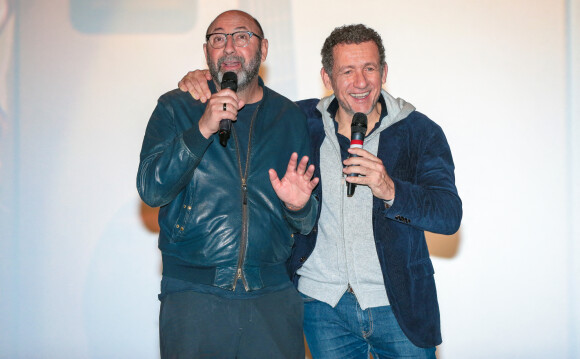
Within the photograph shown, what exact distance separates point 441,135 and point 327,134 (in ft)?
1.46

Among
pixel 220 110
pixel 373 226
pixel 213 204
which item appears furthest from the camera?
pixel 373 226

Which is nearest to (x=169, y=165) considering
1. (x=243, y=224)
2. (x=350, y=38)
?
(x=243, y=224)

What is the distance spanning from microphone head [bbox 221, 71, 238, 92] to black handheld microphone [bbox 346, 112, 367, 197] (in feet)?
1.45

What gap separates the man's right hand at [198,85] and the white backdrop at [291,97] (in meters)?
1.55

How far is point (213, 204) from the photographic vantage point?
200 centimetres

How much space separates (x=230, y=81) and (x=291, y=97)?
176 centimetres

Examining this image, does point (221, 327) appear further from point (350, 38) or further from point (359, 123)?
point (350, 38)

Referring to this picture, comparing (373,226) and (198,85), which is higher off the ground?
(198,85)

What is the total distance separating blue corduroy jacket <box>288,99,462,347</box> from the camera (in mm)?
2061

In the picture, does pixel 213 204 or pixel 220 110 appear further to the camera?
pixel 213 204

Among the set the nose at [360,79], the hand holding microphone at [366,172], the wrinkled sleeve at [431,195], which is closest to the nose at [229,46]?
the nose at [360,79]

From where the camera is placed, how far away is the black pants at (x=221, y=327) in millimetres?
1926
